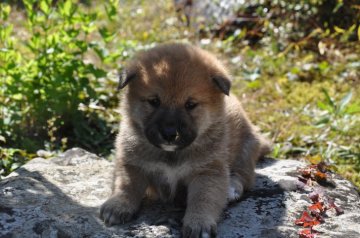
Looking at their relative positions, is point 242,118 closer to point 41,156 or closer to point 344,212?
point 344,212

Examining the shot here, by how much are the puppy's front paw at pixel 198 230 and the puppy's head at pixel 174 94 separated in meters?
0.47

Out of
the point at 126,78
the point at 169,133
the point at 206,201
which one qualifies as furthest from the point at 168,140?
the point at 126,78

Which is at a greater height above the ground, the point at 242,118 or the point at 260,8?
the point at 260,8

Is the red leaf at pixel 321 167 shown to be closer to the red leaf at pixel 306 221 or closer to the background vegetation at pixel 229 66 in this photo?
the background vegetation at pixel 229 66

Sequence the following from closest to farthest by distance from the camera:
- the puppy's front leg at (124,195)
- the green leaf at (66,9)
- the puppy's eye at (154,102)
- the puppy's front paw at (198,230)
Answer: the puppy's front paw at (198,230) → the puppy's front leg at (124,195) → the puppy's eye at (154,102) → the green leaf at (66,9)

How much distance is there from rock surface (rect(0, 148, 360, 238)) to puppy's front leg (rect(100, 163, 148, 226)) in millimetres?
55

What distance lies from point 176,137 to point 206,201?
0.40 metres

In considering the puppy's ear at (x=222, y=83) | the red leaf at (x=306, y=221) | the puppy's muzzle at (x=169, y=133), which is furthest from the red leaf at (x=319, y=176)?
the puppy's muzzle at (x=169, y=133)

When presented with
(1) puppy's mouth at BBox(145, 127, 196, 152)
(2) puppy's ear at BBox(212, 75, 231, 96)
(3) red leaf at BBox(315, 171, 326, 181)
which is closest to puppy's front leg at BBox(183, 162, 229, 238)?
(1) puppy's mouth at BBox(145, 127, 196, 152)

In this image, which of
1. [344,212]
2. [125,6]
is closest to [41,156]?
[344,212]

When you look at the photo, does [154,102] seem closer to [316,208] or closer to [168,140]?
[168,140]

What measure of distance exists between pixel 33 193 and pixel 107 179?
60cm

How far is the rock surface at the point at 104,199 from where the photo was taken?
10.2 ft

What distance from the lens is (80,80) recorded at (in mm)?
5215
